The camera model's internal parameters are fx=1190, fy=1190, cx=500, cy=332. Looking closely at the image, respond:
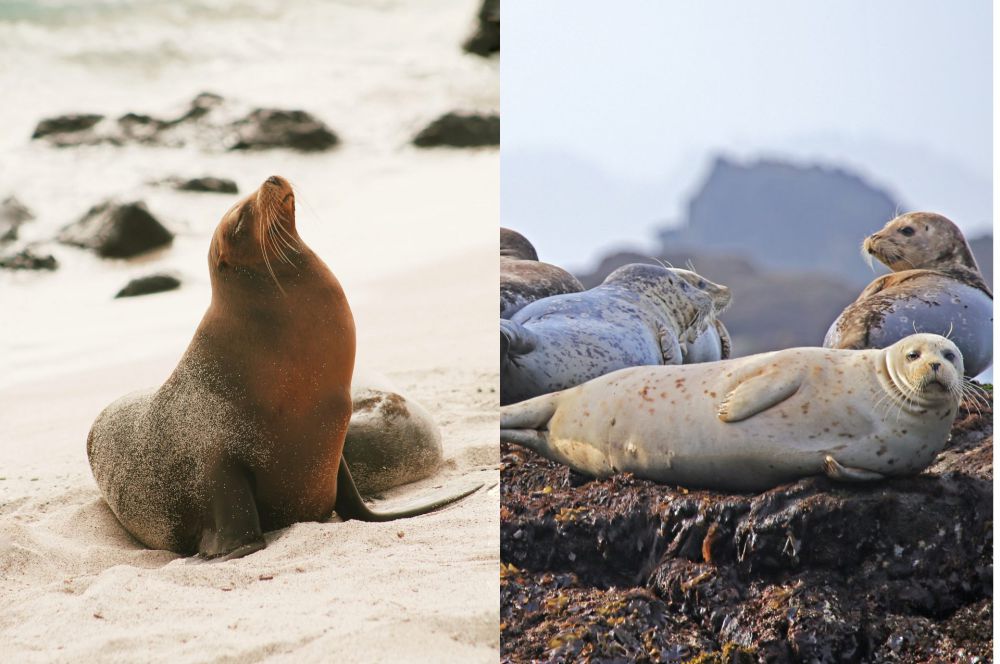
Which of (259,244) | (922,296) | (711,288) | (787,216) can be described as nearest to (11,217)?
(259,244)

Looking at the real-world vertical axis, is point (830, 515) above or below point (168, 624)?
above

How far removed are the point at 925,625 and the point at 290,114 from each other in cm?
944

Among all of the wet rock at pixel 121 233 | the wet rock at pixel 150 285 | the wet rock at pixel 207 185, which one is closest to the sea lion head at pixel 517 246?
the wet rock at pixel 150 285

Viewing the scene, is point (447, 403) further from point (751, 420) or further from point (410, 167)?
point (410, 167)

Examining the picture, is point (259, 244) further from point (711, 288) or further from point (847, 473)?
point (847, 473)

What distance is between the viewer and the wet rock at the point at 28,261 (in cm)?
933

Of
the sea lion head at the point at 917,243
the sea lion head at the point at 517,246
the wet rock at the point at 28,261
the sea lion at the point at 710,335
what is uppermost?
the sea lion head at the point at 917,243

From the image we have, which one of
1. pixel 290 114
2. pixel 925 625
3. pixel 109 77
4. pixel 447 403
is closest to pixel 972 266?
pixel 925 625

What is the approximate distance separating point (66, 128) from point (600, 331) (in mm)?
8882

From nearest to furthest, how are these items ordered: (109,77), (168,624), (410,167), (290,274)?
(168,624)
(290,274)
(410,167)
(109,77)

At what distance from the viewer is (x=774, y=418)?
8.84 ft

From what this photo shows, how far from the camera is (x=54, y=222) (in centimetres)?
983

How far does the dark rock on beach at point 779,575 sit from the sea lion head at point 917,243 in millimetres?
393

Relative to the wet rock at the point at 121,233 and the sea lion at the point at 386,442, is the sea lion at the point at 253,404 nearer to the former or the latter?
the sea lion at the point at 386,442
